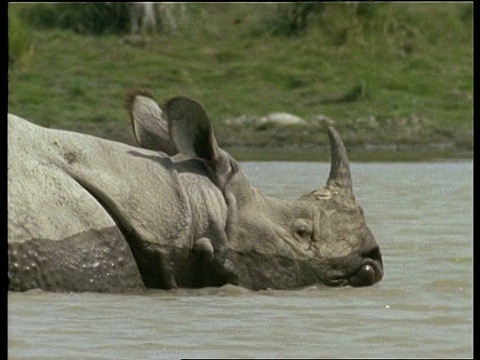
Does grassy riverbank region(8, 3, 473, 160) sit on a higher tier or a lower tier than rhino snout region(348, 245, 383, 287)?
lower

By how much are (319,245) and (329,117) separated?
998cm

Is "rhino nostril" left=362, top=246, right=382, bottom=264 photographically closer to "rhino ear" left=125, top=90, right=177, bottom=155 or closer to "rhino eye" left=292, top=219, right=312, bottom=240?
"rhino eye" left=292, top=219, right=312, bottom=240

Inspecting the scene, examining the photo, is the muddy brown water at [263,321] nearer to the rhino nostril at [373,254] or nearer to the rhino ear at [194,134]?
the rhino nostril at [373,254]

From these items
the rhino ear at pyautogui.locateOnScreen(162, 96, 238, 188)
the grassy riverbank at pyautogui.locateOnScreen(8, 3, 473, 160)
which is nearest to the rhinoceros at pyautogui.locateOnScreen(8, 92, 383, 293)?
the rhino ear at pyautogui.locateOnScreen(162, 96, 238, 188)

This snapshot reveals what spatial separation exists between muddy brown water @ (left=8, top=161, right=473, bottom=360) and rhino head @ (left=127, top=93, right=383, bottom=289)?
82mm

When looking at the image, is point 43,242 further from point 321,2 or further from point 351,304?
point 321,2

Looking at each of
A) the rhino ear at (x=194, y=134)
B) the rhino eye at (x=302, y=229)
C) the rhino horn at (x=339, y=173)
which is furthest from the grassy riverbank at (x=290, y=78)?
the rhino ear at (x=194, y=134)

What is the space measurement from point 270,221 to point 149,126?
0.66m

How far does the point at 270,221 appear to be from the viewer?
21.9 feet

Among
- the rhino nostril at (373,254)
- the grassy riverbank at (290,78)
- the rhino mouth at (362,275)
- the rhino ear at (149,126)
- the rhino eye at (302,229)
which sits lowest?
the grassy riverbank at (290,78)

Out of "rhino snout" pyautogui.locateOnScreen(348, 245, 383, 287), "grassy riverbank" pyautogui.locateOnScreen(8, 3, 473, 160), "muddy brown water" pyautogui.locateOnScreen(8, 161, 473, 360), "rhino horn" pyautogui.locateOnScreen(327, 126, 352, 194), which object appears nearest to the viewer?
"muddy brown water" pyautogui.locateOnScreen(8, 161, 473, 360)

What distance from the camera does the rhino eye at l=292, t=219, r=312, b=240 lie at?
6723 millimetres

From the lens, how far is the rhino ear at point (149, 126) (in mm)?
6797

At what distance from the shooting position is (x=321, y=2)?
20.6m
